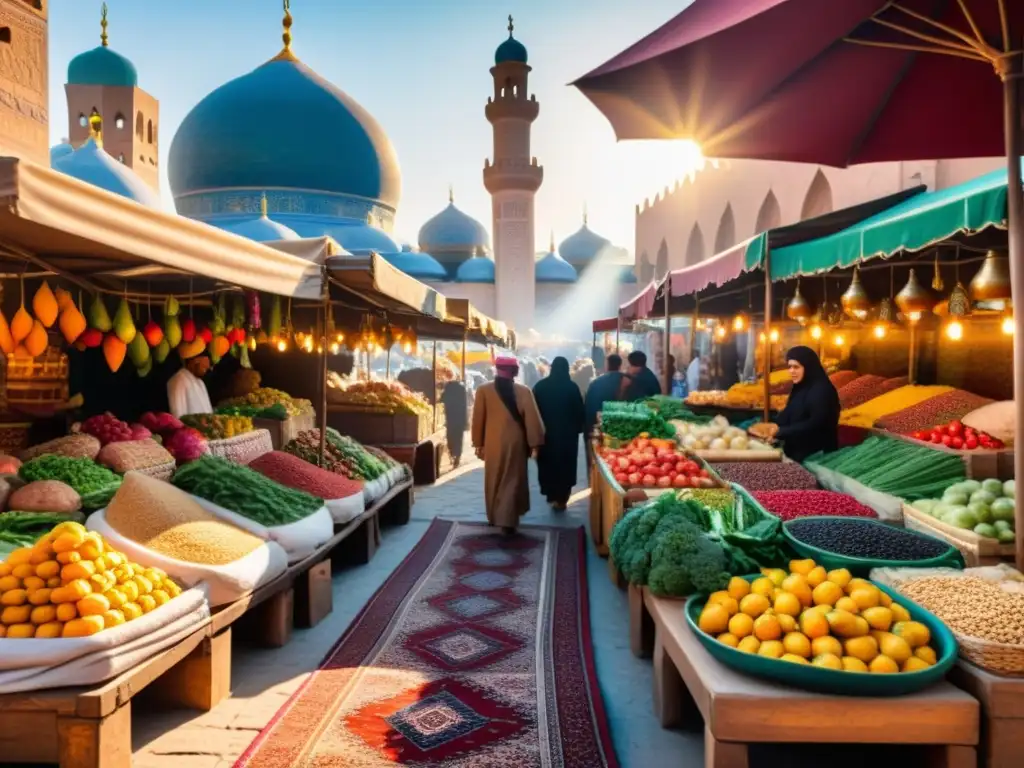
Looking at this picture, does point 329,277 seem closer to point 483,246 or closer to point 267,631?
point 267,631

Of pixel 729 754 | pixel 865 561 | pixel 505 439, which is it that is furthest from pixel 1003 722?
pixel 505 439

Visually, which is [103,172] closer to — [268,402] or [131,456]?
[268,402]

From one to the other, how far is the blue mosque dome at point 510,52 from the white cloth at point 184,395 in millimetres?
24072

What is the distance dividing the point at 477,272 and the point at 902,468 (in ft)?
94.3

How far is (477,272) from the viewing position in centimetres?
3253

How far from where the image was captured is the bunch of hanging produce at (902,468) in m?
4.35

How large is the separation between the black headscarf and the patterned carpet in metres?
1.88

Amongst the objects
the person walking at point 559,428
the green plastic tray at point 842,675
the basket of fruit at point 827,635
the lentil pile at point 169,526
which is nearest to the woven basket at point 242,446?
the lentil pile at point 169,526

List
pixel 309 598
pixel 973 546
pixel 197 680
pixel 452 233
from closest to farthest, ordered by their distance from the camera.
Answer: pixel 197 680 < pixel 973 546 < pixel 309 598 < pixel 452 233

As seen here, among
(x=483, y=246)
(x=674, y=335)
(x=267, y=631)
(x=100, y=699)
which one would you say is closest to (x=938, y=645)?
(x=100, y=699)

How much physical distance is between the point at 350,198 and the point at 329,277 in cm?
1698

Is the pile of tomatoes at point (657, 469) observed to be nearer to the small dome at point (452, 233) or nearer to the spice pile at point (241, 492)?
the spice pile at point (241, 492)

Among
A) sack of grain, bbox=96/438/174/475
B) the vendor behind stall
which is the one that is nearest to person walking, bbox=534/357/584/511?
the vendor behind stall

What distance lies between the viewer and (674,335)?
21.3 meters
